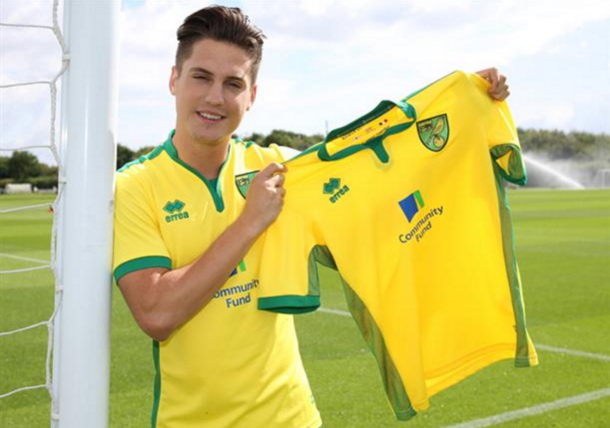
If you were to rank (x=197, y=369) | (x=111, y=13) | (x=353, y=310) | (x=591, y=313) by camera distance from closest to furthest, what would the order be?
(x=111, y=13), (x=197, y=369), (x=353, y=310), (x=591, y=313)

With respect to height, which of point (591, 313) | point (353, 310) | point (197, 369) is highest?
point (353, 310)

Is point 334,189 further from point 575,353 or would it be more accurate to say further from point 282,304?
point 575,353

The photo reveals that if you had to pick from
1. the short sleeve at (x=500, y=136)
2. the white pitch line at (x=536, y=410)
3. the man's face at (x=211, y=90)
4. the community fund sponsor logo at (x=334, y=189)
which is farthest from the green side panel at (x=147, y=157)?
the white pitch line at (x=536, y=410)

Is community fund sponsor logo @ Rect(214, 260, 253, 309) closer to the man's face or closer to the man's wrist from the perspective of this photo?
the man's wrist

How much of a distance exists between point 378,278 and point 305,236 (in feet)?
0.84

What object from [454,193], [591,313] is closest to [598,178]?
[591,313]

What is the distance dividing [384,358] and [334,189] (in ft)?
1.70

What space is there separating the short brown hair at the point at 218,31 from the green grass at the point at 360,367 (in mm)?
791

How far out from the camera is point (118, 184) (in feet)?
6.56

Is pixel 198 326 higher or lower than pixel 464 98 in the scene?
lower

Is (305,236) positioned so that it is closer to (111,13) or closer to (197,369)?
(197,369)

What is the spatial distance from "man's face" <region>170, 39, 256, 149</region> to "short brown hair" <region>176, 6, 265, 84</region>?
0.02m

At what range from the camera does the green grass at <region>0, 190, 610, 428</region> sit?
4.10 meters

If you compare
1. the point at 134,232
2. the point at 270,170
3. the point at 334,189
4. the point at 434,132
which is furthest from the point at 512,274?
the point at 134,232
